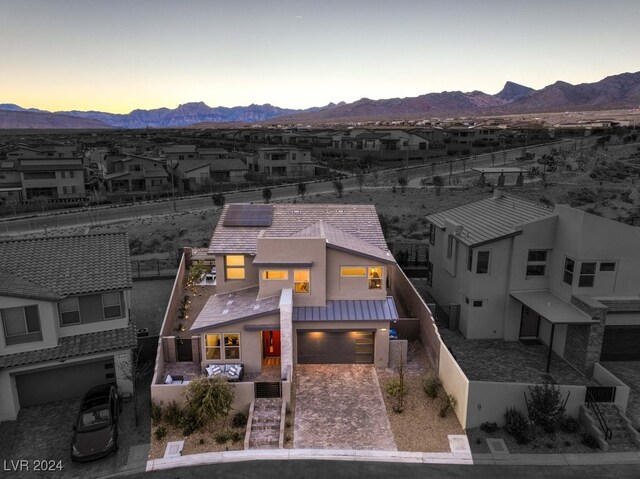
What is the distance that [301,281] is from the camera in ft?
77.6

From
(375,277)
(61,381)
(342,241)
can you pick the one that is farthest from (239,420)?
(342,241)

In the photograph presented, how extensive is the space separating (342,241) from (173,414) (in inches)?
468

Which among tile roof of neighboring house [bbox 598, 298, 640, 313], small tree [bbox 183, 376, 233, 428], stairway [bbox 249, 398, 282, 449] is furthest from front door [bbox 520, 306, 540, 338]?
small tree [bbox 183, 376, 233, 428]

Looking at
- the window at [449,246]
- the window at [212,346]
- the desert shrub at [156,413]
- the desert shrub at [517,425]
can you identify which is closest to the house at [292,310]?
the window at [212,346]

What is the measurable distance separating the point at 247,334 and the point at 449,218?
15255 millimetres

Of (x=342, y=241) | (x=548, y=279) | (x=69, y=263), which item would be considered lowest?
(x=548, y=279)

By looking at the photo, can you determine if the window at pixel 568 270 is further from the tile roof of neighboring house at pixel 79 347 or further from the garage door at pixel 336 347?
the tile roof of neighboring house at pixel 79 347

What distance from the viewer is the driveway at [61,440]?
52.6 feet

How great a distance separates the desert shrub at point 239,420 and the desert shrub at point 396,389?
251 inches

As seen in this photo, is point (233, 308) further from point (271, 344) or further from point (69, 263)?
point (69, 263)

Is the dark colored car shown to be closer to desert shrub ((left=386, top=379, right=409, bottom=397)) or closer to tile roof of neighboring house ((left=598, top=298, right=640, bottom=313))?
desert shrub ((left=386, top=379, right=409, bottom=397))

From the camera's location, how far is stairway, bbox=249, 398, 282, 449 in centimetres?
1720

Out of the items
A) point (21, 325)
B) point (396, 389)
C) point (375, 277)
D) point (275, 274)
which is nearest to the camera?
point (21, 325)

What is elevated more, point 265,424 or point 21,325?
point 21,325
